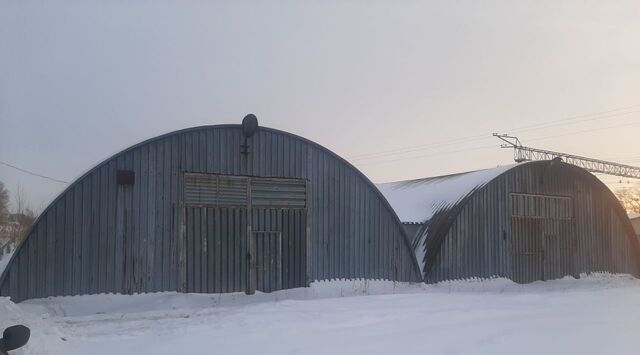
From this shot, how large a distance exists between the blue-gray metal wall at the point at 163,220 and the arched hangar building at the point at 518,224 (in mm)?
3438

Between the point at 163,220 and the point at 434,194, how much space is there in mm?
12967

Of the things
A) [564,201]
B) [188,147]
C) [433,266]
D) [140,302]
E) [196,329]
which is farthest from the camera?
[564,201]

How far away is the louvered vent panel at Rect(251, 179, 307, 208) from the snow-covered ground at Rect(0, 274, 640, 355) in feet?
8.04

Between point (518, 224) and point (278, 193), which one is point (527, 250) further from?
point (278, 193)

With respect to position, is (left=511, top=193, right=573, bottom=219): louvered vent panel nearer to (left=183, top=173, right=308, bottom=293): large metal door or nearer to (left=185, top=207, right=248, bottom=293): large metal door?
(left=183, top=173, right=308, bottom=293): large metal door

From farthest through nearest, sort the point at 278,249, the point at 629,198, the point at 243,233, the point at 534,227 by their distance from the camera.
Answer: the point at 629,198
the point at 534,227
the point at 278,249
the point at 243,233

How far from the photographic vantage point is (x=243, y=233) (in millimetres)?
17031

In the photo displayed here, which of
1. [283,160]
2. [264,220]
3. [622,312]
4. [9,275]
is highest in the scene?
[283,160]

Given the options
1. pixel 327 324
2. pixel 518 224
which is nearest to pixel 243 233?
pixel 327 324

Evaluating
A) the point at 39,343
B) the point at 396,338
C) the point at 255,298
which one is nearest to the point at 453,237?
the point at 255,298

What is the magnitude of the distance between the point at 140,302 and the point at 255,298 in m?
3.05

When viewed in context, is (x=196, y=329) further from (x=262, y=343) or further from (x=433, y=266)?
(x=433, y=266)

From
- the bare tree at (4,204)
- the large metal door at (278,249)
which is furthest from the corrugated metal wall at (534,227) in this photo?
the bare tree at (4,204)

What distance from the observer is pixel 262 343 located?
33.8 feet
